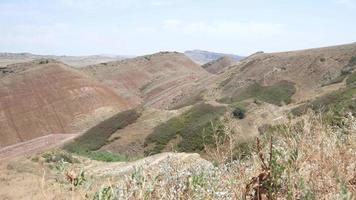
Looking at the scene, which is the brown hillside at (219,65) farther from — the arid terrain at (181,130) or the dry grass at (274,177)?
the dry grass at (274,177)

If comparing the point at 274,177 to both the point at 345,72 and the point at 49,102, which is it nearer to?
the point at 345,72

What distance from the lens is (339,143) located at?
458 cm

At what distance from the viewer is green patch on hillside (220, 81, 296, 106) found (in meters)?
62.9

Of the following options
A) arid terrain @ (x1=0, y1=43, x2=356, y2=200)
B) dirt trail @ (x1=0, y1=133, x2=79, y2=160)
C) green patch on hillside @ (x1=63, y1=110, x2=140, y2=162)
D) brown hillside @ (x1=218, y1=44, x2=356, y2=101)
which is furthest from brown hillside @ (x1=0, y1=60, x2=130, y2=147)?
brown hillside @ (x1=218, y1=44, x2=356, y2=101)

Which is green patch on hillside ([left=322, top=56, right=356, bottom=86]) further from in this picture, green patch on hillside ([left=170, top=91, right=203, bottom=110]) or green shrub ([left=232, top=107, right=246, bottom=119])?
green patch on hillside ([left=170, top=91, right=203, bottom=110])

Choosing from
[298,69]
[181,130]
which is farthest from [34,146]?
[298,69]

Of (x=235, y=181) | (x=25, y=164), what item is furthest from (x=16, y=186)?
(x=235, y=181)

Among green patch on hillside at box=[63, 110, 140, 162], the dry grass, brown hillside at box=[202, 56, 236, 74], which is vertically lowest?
brown hillside at box=[202, 56, 236, 74]

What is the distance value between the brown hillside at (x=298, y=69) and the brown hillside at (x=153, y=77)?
1070cm

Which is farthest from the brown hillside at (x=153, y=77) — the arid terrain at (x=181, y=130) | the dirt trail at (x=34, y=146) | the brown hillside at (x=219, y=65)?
the dirt trail at (x=34, y=146)

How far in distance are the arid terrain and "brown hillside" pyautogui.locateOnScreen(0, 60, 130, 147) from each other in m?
0.18

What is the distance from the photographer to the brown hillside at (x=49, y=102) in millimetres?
65875

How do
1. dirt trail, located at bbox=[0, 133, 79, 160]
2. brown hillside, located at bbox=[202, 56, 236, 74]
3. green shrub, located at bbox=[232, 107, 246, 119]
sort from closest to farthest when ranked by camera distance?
1. green shrub, located at bbox=[232, 107, 246, 119]
2. dirt trail, located at bbox=[0, 133, 79, 160]
3. brown hillside, located at bbox=[202, 56, 236, 74]

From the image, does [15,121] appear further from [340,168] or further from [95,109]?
[340,168]
